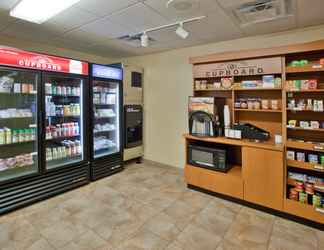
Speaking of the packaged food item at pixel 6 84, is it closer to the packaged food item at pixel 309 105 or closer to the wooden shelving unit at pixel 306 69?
the wooden shelving unit at pixel 306 69

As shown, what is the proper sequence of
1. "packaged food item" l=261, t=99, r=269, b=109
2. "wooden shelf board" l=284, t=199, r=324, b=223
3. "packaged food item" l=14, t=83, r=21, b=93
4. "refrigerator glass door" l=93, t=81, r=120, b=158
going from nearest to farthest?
1. "wooden shelf board" l=284, t=199, r=324, b=223
2. "packaged food item" l=14, t=83, r=21, b=93
3. "packaged food item" l=261, t=99, r=269, b=109
4. "refrigerator glass door" l=93, t=81, r=120, b=158

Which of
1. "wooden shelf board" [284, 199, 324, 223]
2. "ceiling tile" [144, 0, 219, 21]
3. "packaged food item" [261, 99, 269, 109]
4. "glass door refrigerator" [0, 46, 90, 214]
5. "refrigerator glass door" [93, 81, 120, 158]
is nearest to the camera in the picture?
"ceiling tile" [144, 0, 219, 21]

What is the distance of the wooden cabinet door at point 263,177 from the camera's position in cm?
246

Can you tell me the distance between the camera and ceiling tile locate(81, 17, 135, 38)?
2677 mm

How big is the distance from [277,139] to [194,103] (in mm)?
1295

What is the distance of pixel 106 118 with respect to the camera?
4.19 metres

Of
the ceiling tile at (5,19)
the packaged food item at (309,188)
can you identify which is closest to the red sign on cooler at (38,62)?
the ceiling tile at (5,19)

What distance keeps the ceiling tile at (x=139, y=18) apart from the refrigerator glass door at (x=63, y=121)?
1.25 metres

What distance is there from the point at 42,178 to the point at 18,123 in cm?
89

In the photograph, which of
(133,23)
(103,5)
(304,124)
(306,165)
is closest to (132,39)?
(133,23)

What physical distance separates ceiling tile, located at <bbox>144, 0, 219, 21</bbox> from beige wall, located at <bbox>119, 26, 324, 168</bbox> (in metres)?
1.26

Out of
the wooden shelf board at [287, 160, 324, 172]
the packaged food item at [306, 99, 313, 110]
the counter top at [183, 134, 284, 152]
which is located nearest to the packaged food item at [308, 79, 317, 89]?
the packaged food item at [306, 99, 313, 110]

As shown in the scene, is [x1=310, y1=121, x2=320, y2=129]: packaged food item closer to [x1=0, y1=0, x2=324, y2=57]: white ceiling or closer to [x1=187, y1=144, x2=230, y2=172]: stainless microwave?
[x1=187, y1=144, x2=230, y2=172]: stainless microwave

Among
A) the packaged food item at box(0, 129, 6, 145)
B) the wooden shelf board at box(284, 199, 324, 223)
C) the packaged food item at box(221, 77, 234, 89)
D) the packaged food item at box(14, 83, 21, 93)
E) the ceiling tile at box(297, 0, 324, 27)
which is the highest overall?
the ceiling tile at box(297, 0, 324, 27)
